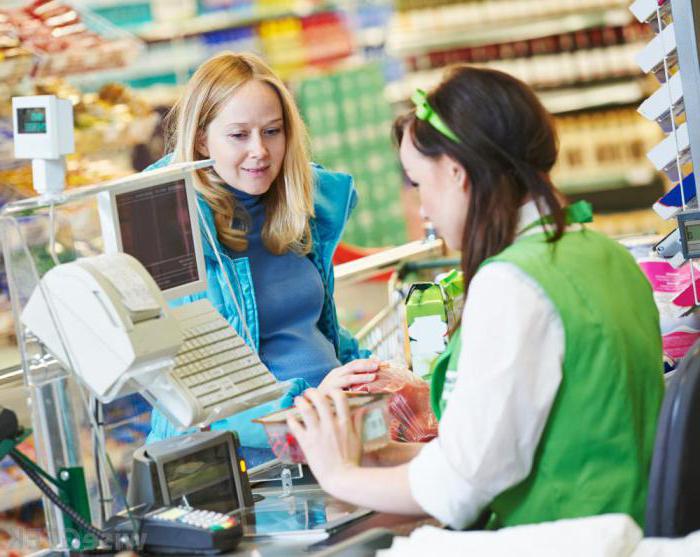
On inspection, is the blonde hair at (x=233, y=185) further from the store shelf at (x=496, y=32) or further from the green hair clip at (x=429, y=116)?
the store shelf at (x=496, y=32)

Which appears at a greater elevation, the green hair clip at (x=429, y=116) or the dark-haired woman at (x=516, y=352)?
the green hair clip at (x=429, y=116)

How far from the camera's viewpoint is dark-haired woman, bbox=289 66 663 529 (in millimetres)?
1773

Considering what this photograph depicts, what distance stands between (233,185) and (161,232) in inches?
27.8

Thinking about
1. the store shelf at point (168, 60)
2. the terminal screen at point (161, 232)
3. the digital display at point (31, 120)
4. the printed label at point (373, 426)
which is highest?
the store shelf at point (168, 60)

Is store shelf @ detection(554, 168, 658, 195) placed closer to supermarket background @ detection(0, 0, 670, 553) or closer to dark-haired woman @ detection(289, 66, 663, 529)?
supermarket background @ detection(0, 0, 670, 553)

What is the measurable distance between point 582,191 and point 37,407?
6.67m

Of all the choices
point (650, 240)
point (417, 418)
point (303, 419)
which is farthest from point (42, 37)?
point (303, 419)

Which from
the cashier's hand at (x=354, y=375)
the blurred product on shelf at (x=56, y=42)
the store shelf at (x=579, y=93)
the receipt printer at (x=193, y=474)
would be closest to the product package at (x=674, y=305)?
the cashier's hand at (x=354, y=375)

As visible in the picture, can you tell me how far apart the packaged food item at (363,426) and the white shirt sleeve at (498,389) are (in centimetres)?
24

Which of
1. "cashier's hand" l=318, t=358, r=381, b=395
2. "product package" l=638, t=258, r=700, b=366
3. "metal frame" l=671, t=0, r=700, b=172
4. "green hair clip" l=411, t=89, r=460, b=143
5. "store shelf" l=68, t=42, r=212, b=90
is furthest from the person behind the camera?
"store shelf" l=68, t=42, r=212, b=90

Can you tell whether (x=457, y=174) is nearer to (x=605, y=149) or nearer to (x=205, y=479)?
(x=205, y=479)

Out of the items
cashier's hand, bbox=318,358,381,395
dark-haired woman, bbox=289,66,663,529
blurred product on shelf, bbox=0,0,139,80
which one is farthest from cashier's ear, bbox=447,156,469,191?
blurred product on shelf, bbox=0,0,139,80

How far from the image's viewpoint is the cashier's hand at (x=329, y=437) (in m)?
1.97

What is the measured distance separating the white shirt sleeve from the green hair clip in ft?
0.78
